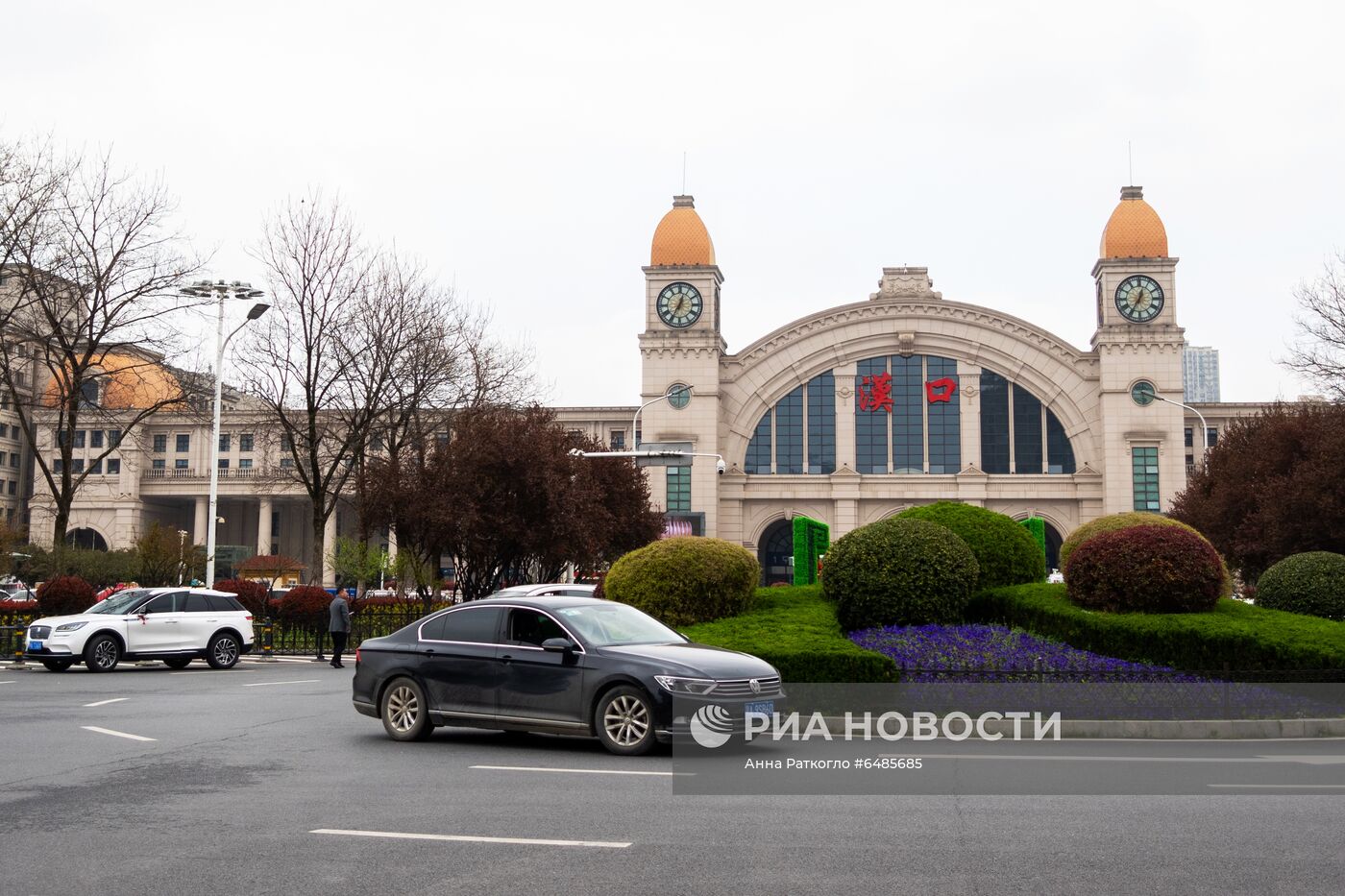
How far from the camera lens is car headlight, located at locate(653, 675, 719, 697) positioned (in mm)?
11641

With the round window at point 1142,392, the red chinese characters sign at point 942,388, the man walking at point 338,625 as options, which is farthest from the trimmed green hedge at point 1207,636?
the red chinese characters sign at point 942,388

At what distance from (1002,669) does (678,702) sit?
5.09 m

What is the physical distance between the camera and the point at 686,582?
63.8 ft

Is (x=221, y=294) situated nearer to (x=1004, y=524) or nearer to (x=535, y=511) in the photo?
(x=535, y=511)

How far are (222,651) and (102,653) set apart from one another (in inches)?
90.8

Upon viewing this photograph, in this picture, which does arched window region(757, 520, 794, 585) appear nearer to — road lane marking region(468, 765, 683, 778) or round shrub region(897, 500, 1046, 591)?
round shrub region(897, 500, 1046, 591)

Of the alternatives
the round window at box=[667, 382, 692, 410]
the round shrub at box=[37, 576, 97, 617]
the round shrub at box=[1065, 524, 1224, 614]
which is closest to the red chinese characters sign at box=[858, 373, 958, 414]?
the round window at box=[667, 382, 692, 410]

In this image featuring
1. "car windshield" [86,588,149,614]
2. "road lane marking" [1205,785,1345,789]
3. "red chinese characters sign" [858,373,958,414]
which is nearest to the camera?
"road lane marking" [1205,785,1345,789]

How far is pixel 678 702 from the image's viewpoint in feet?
38.2

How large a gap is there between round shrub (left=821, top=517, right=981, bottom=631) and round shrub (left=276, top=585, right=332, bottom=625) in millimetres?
14600

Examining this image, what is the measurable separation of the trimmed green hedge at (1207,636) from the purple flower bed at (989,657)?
343 millimetres

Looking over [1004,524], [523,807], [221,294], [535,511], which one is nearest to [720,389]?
[535,511]

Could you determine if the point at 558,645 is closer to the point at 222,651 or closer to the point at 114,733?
the point at 114,733

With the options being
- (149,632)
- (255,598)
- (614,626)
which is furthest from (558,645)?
(255,598)
